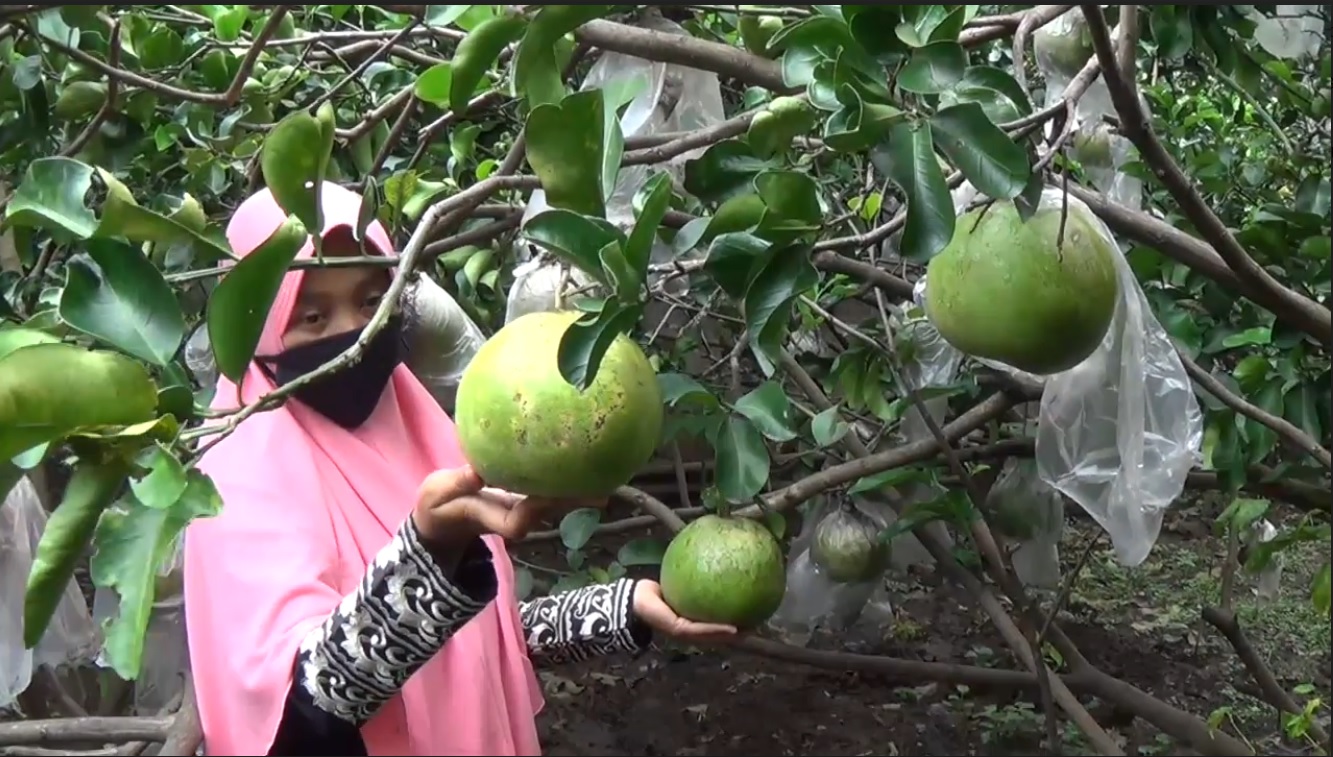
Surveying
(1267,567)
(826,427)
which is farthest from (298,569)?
(1267,567)

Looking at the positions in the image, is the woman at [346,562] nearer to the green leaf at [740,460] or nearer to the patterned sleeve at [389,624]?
the patterned sleeve at [389,624]

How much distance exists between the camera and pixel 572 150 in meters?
0.75

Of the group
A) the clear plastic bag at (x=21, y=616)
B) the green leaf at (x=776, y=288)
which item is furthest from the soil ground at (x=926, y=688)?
the green leaf at (x=776, y=288)

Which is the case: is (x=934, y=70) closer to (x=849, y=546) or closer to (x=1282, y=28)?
(x=1282, y=28)

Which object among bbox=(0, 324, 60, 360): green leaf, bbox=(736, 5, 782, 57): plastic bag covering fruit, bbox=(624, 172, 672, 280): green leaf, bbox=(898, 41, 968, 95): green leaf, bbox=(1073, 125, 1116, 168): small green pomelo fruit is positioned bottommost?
bbox=(1073, 125, 1116, 168): small green pomelo fruit

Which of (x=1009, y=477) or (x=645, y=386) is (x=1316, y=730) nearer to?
(x=1009, y=477)

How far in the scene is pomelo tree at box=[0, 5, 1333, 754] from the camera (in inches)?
28.3

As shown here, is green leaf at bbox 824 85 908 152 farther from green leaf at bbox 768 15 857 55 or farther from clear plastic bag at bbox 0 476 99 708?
clear plastic bag at bbox 0 476 99 708

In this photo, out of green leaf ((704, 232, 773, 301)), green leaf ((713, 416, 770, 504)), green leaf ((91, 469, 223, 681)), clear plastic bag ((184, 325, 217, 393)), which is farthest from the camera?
clear plastic bag ((184, 325, 217, 393))

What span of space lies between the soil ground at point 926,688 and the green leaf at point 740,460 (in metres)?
1.50

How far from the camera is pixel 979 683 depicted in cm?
218

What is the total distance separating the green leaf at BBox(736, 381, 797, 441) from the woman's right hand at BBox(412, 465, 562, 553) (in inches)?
19.7

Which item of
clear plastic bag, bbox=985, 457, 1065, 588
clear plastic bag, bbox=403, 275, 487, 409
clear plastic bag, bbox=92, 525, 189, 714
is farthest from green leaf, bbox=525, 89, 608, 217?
clear plastic bag, bbox=985, 457, 1065, 588

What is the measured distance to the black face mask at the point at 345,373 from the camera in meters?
1.11
